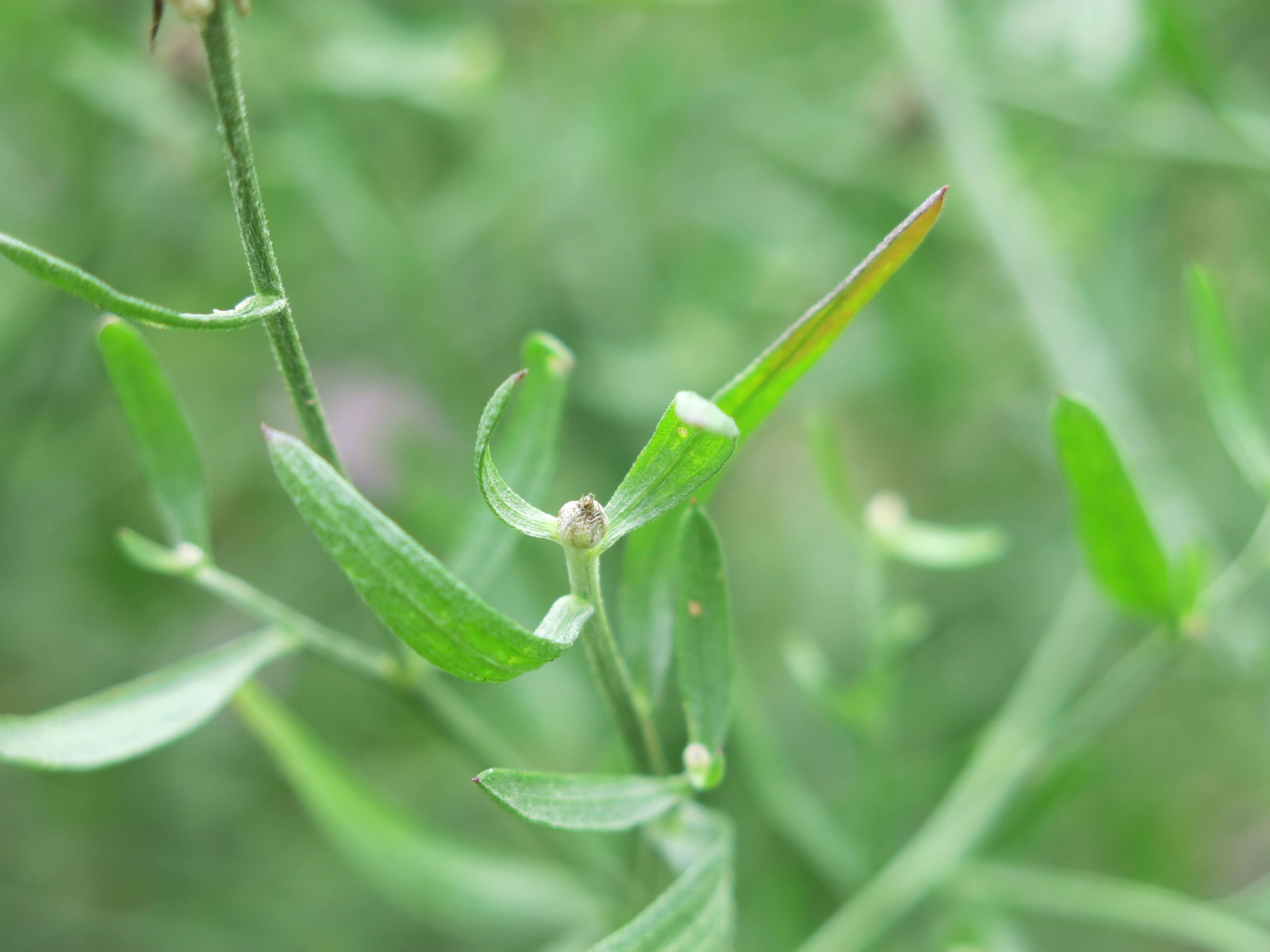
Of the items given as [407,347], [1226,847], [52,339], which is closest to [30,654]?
[52,339]

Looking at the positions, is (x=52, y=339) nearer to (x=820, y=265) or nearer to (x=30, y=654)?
(x=30, y=654)

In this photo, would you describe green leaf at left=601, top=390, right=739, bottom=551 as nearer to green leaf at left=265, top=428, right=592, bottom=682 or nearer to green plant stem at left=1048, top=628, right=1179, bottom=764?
green leaf at left=265, top=428, right=592, bottom=682

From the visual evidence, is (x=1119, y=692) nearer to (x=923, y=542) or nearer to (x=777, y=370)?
(x=923, y=542)

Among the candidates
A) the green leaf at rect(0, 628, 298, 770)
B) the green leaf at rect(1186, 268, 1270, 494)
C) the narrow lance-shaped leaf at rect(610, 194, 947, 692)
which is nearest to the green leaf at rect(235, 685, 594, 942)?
the green leaf at rect(0, 628, 298, 770)

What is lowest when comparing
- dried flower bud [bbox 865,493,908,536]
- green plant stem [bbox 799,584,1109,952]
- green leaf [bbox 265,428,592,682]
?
green plant stem [bbox 799,584,1109,952]

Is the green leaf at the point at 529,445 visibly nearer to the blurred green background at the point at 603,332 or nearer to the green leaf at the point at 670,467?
the green leaf at the point at 670,467

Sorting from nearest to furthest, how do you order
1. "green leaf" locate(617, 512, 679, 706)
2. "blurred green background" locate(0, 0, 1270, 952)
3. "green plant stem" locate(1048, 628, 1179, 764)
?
"green leaf" locate(617, 512, 679, 706), "green plant stem" locate(1048, 628, 1179, 764), "blurred green background" locate(0, 0, 1270, 952)
